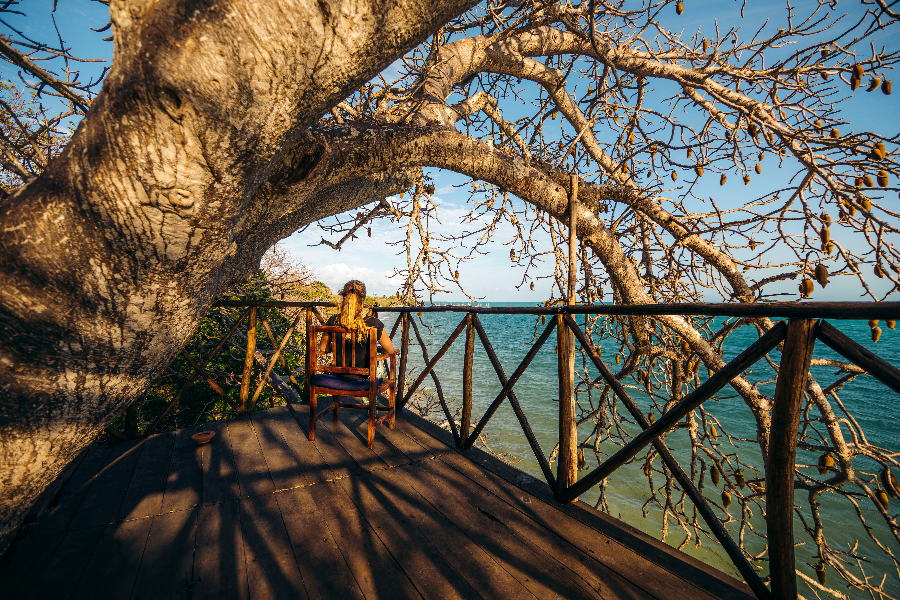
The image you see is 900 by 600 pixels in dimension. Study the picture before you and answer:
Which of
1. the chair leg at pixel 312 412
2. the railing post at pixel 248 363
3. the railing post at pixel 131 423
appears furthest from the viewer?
the railing post at pixel 248 363

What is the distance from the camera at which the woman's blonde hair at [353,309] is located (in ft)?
9.39

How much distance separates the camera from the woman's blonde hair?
2.86 metres

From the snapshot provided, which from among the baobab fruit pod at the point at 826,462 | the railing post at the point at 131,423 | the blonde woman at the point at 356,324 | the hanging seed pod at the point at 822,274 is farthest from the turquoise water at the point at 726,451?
the railing post at the point at 131,423

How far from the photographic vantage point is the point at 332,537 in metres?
1.75

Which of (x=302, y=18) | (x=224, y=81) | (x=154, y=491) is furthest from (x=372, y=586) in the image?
(x=302, y=18)

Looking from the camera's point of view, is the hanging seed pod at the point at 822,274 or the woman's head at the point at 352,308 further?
the woman's head at the point at 352,308

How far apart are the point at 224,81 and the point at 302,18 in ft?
1.18

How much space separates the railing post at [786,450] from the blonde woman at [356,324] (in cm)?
237

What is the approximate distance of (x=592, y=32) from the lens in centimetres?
292

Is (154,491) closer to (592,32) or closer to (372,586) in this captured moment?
(372,586)

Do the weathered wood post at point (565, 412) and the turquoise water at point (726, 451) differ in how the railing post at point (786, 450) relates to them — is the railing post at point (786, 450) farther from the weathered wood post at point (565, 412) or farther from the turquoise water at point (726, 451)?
the weathered wood post at point (565, 412)

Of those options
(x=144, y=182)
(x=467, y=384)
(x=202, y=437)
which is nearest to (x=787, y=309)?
(x=467, y=384)

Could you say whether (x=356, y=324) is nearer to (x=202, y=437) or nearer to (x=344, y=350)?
(x=344, y=350)

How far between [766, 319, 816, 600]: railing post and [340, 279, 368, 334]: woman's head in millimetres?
2464
